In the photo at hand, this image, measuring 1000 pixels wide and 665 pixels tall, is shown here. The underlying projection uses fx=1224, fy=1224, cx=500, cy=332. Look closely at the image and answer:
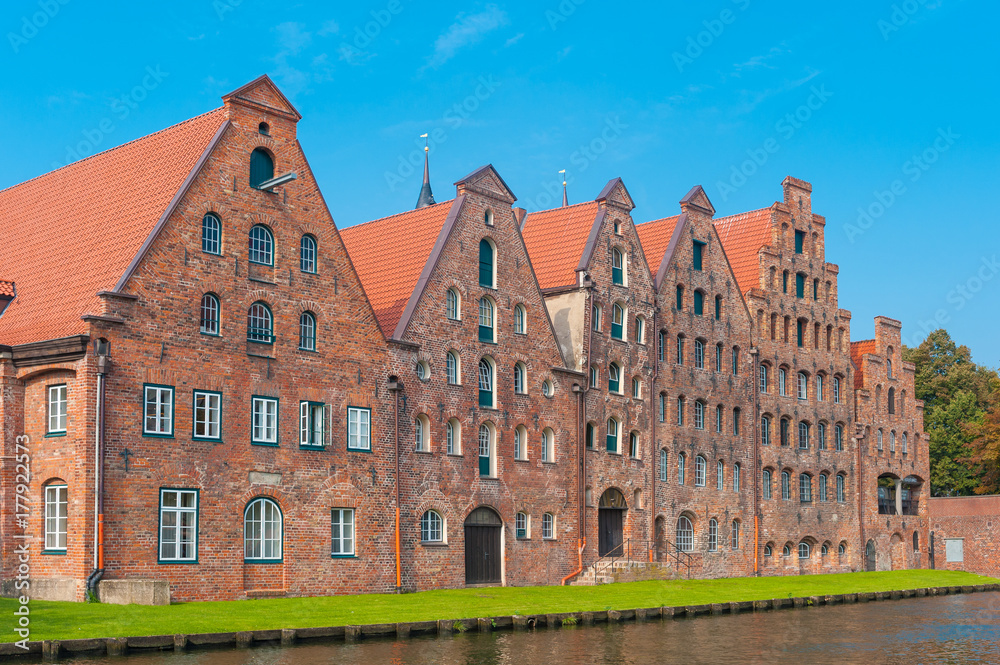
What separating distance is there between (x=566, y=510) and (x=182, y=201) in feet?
69.4

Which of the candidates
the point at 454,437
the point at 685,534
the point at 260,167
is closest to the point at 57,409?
the point at 260,167

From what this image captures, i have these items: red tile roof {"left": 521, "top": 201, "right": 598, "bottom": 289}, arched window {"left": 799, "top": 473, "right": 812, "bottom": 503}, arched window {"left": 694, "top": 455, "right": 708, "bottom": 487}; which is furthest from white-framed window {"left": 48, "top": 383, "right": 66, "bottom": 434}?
arched window {"left": 799, "top": 473, "right": 812, "bottom": 503}

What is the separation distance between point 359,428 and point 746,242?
1267 inches

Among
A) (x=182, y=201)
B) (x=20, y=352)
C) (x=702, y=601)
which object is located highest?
(x=182, y=201)

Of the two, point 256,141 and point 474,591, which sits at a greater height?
point 256,141

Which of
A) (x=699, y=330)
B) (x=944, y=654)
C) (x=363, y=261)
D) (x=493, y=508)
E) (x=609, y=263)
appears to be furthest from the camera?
(x=699, y=330)

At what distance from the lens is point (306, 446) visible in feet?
127

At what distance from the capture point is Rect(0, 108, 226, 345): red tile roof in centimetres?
3516

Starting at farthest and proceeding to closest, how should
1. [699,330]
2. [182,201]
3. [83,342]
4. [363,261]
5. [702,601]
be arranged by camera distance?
[699,330] < [363,261] < [702,601] < [182,201] < [83,342]

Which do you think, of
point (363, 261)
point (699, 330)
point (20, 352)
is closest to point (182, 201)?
point (20, 352)

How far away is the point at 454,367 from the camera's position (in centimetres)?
4516

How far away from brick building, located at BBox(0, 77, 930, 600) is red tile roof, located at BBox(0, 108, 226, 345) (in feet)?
0.39

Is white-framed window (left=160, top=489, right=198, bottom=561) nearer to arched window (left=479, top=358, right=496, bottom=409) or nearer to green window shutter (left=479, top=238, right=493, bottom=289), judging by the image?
arched window (left=479, top=358, right=496, bottom=409)

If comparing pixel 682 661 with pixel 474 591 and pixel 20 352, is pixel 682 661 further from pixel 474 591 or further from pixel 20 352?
pixel 20 352
